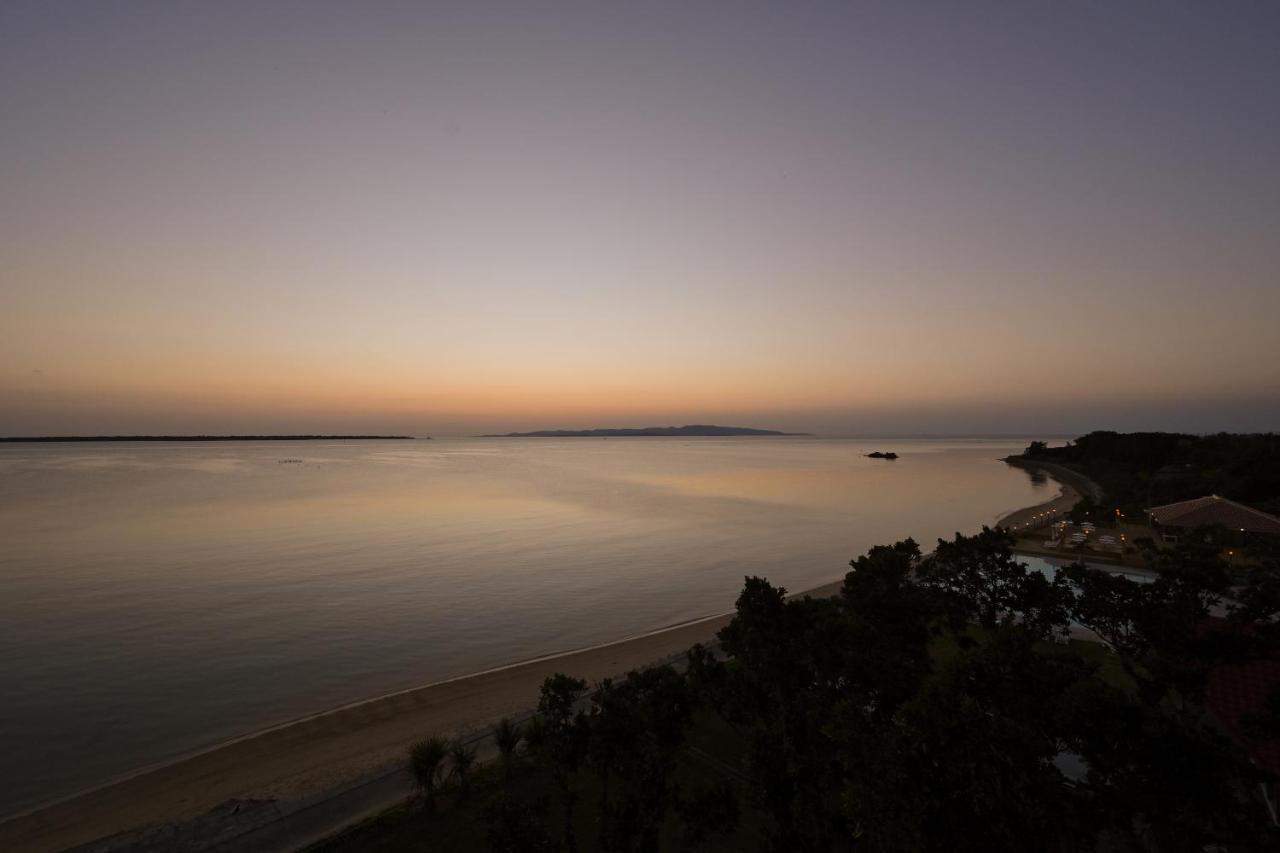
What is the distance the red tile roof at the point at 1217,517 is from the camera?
3791cm

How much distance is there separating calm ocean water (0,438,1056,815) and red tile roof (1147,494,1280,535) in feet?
60.2

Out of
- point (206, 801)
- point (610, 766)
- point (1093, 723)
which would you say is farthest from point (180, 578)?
point (1093, 723)

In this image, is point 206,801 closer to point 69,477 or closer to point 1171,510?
point 1171,510

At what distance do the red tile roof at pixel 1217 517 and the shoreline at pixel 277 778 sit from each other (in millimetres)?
39163

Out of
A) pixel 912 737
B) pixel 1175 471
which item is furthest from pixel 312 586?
pixel 1175 471

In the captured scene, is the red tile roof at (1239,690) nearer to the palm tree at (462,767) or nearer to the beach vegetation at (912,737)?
the beach vegetation at (912,737)

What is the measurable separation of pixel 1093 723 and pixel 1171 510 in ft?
157

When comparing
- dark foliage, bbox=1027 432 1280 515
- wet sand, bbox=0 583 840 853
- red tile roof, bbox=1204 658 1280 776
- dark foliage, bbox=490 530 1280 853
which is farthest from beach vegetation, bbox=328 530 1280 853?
dark foliage, bbox=1027 432 1280 515

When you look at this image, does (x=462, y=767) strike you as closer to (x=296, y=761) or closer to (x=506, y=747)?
(x=506, y=747)

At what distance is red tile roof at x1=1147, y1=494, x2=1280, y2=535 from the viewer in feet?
124

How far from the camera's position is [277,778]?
57.2ft

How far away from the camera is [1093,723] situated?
7.97 metres

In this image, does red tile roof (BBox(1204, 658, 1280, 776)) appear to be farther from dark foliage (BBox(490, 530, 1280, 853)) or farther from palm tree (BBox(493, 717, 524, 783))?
palm tree (BBox(493, 717, 524, 783))

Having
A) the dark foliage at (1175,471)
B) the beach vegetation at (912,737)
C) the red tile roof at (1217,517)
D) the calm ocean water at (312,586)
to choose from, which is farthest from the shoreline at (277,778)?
the dark foliage at (1175,471)
